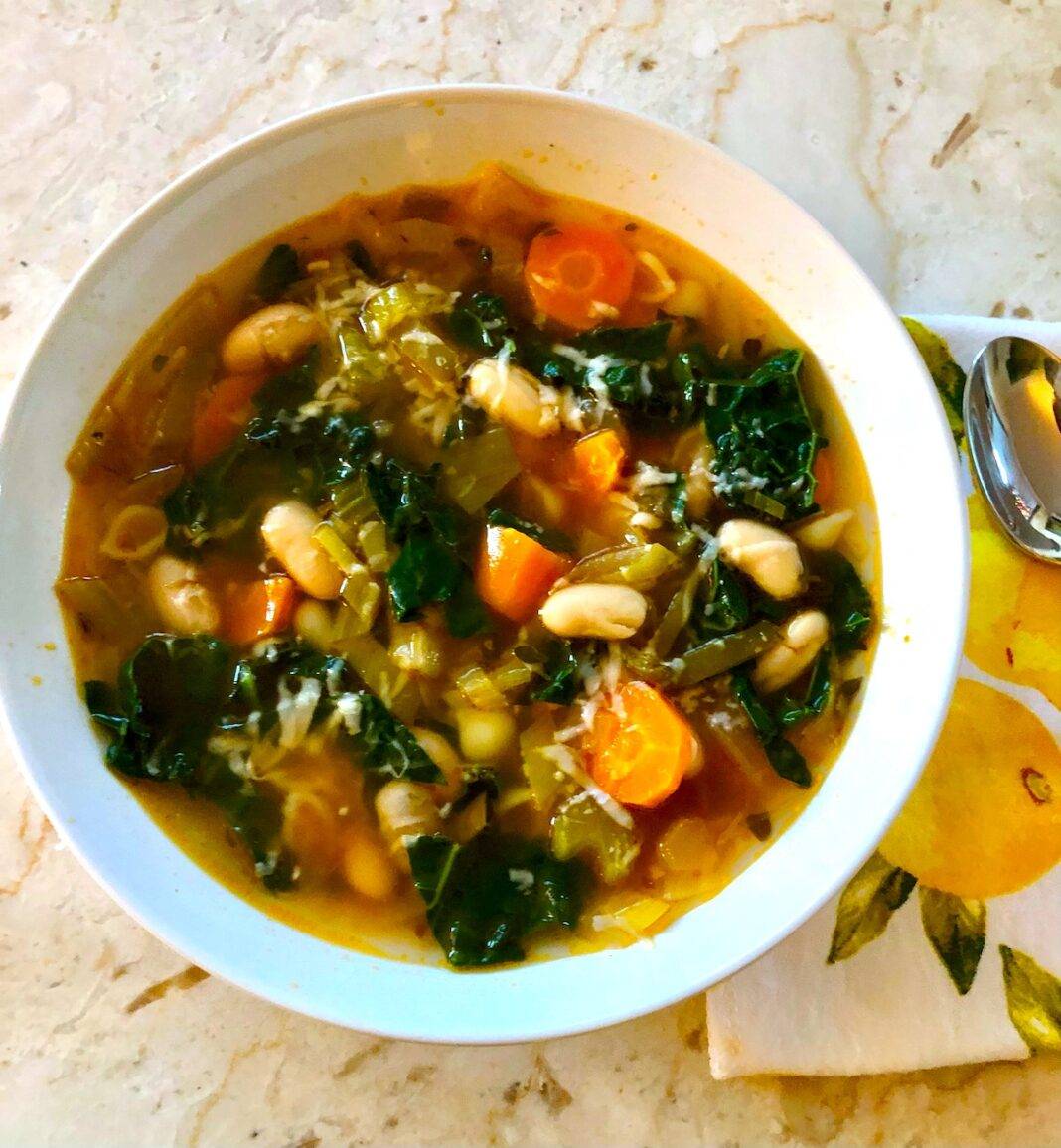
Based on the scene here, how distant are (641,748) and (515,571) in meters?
0.38

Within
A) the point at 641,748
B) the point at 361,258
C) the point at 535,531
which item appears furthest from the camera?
the point at 361,258

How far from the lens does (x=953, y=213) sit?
208 centimetres

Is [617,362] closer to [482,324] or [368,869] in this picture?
[482,324]

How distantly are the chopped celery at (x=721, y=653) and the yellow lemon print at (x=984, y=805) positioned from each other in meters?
0.38

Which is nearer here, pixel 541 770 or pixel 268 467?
pixel 541 770

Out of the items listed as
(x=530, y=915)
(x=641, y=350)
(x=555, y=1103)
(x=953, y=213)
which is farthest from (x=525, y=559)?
(x=953, y=213)

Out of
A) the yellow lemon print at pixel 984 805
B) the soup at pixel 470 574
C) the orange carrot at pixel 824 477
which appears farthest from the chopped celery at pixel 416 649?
the yellow lemon print at pixel 984 805

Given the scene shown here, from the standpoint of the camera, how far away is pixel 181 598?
1.79 m

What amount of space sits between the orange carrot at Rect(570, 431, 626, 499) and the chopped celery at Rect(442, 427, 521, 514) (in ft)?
0.41

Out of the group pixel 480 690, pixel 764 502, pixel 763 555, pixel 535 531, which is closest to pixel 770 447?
pixel 764 502

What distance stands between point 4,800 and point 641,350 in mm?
1466

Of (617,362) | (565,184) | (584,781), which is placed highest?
(565,184)

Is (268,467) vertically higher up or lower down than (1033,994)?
higher up

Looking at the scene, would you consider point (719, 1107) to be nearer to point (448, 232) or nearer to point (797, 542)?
point (797, 542)
